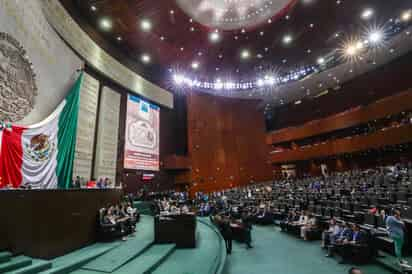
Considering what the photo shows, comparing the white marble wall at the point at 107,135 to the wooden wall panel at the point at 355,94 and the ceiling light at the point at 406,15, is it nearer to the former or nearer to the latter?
the ceiling light at the point at 406,15

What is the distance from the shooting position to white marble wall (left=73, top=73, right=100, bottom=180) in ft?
30.8

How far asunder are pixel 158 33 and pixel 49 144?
9.58 meters

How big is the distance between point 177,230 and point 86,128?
23.5 ft

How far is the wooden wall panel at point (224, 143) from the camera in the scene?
20578mm

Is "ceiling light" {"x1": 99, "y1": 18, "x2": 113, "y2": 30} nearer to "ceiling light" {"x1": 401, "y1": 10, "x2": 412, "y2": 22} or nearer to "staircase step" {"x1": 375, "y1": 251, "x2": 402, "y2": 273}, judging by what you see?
"staircase step" {"x1": 375, "y1": 251, "x2": 402, "y2": 273}

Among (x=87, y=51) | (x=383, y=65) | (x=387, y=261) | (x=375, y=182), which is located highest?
(x=383, y=65)

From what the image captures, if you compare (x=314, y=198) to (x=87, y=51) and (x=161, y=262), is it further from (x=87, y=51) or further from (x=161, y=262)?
(x=87, y=51)

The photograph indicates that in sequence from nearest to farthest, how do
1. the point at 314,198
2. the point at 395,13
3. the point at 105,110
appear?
the point at 314,198 < the point at 105,110 < the point at 395,13

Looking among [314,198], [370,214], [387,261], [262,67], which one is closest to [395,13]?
[262,67]

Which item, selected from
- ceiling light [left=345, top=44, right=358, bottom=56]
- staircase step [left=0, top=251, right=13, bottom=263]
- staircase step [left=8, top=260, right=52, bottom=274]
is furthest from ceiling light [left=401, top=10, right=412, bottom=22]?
staircase step [left=0, top=251, right=13, bottom=263]

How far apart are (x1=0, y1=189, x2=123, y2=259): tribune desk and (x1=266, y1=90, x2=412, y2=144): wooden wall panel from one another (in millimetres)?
18783

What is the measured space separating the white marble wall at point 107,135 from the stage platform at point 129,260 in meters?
6.38

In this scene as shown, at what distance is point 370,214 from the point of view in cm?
570

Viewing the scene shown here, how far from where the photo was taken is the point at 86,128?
10039 mm
